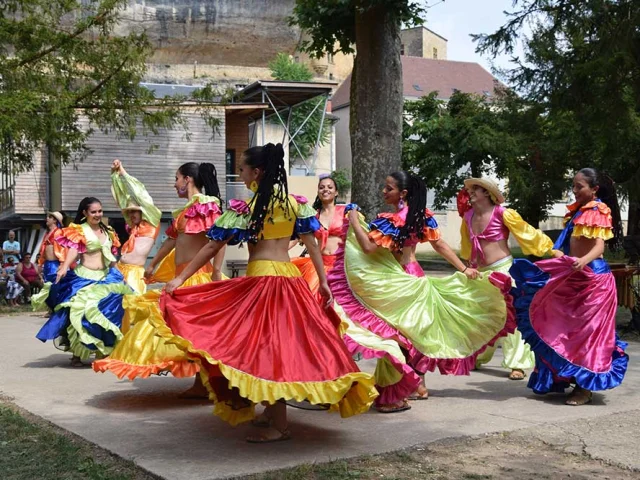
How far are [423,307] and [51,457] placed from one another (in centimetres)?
308

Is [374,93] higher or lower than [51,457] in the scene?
higher

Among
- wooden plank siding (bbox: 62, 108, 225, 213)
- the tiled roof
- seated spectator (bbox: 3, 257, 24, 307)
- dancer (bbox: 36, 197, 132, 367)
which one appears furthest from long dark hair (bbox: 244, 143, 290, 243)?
the tiled roof

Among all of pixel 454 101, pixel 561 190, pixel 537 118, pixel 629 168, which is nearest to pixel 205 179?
pixel 537 118

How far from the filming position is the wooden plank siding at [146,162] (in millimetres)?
31344

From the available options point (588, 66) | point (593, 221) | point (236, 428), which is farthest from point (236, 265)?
point (236, 428)

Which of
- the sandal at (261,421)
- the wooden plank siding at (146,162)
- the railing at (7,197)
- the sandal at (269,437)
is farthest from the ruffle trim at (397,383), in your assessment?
the railing at (7,197)

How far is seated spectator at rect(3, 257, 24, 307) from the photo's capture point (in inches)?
758

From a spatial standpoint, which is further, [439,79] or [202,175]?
[439,79]

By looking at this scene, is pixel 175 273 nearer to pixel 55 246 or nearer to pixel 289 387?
pixel 289 387

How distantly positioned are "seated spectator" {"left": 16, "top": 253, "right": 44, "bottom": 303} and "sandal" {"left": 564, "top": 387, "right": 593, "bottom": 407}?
14.9 meters

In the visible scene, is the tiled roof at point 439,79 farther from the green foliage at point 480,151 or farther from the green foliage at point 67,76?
the green foliage at point 67,76

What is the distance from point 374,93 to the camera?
9844 millimetres

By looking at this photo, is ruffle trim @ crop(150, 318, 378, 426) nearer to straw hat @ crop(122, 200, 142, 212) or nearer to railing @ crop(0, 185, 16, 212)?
straw hat @ crop(122, 200, 142, 212)

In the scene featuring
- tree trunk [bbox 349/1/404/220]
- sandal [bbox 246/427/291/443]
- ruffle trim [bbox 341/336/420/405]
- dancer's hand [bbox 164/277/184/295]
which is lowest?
sandal [bbox 246/427/291/443]
